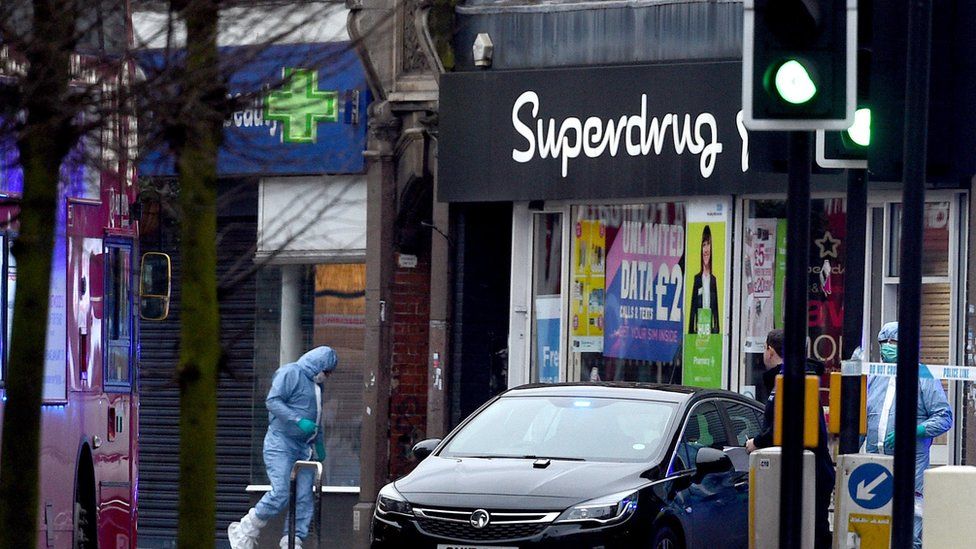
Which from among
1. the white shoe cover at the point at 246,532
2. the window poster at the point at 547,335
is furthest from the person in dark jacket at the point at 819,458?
the white shoe cover at the point at 246,532

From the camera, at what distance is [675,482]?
11.5m

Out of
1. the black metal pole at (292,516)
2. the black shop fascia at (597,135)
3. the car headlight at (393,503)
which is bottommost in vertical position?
the black metal pole at (292,516)

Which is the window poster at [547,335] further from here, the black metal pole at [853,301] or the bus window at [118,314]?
the black metal pole at [853,301]

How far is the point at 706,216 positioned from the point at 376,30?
1047 cm

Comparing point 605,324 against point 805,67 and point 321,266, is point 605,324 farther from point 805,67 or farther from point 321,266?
point 805,67

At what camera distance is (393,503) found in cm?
1152

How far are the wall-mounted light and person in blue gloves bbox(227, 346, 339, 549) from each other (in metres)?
3.09

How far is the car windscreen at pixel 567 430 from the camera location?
1188cm

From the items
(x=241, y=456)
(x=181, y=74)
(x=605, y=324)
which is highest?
(x=181, y=74)

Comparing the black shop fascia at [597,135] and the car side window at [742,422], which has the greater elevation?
the black shop fascia at [597,135]

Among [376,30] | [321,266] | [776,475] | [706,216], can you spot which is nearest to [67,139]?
[376,30]

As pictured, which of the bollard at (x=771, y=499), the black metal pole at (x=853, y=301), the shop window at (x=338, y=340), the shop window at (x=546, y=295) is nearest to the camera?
the bollard at (x=771, y=499)

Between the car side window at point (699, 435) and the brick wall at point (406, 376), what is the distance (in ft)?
20.9

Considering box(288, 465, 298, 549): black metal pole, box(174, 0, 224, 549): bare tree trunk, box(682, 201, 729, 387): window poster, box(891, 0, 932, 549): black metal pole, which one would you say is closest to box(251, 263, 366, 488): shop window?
box(682, 201, 729, 387): window poster
